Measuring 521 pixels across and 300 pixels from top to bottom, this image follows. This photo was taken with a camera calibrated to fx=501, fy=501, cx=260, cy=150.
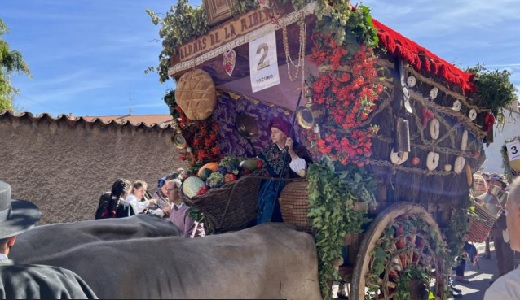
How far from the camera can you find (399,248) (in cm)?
405

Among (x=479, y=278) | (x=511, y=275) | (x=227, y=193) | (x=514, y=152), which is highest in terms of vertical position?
(x=514, y=152)

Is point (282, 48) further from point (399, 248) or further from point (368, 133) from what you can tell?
point (399, 248)

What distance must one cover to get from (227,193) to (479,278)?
19.3 feet

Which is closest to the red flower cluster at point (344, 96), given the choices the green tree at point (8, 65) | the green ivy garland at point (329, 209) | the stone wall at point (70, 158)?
the green ivy garland at point (329, 209)

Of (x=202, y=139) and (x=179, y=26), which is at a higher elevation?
(x=179, y=26)

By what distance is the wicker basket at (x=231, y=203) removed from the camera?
3.78 meters

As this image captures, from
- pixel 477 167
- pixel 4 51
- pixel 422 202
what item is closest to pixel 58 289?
pixel 422 202

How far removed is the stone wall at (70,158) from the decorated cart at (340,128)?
3570 millimetres

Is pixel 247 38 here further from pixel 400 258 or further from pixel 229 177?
pixel 400 258

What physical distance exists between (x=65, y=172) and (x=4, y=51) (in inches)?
474

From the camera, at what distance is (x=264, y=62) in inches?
143

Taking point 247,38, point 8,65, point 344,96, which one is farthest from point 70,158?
point 8,65

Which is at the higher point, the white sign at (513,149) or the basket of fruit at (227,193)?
the white sign at (513,149)

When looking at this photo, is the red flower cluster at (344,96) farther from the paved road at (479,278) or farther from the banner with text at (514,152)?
the paved road at (479,278)
